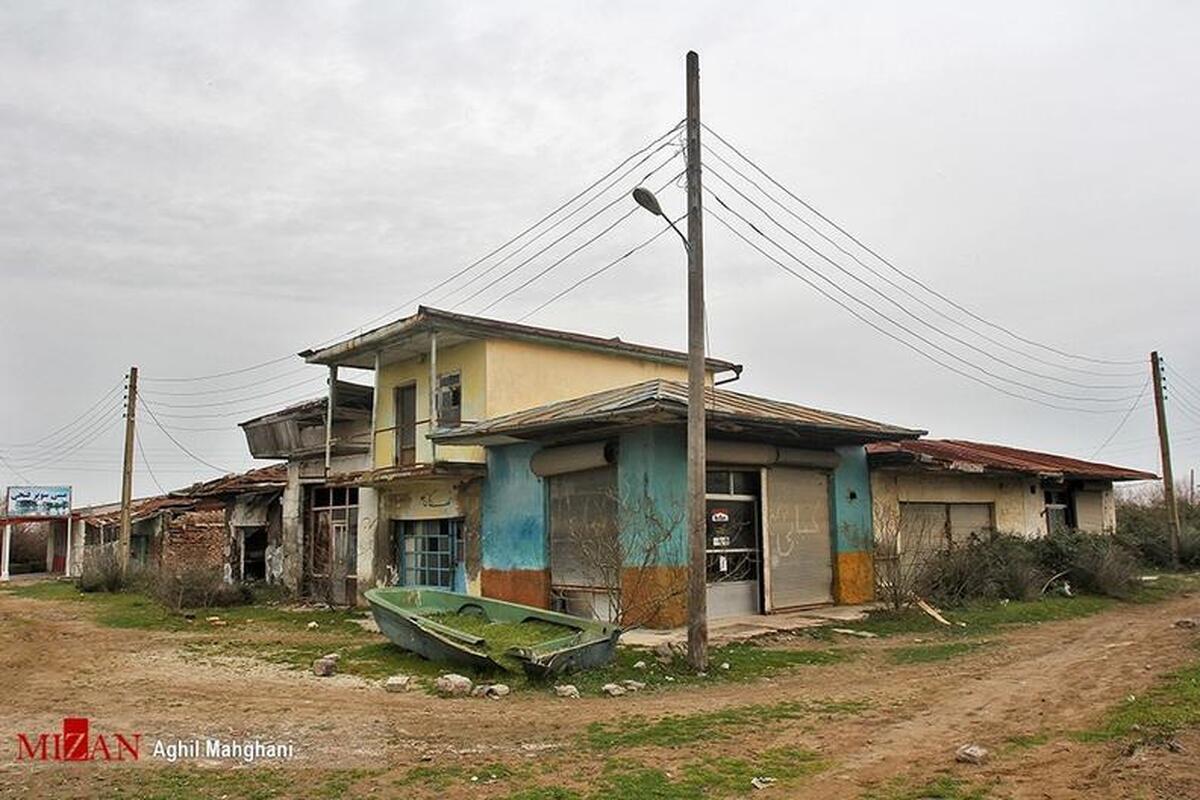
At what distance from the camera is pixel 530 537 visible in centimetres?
1681

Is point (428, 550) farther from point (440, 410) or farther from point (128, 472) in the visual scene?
point (128, 472)

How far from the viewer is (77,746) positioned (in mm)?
7574

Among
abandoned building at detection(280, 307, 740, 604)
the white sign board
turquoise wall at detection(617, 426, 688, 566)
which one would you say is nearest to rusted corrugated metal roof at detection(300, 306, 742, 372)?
abandoned building at detection(280, 307, 740, 604)

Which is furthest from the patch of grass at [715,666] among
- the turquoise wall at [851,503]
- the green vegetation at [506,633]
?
the turquoise wall at [851,503]

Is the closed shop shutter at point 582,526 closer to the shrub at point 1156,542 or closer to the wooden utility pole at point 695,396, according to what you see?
the wooden utility pole at point 695,396

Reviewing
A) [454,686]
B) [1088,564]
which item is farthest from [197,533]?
[1088,564]

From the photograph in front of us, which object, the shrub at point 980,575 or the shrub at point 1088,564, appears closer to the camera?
the shrub at point 980,575

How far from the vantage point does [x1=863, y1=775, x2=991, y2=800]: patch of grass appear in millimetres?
5816

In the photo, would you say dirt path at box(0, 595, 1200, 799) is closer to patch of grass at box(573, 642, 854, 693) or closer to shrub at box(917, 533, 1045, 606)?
patch of grass at box(573, 642, 854, 693)

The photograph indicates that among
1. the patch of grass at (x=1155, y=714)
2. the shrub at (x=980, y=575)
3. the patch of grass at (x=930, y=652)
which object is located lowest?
the patch of grass at (x=930, y=652)

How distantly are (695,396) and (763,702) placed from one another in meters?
3.62

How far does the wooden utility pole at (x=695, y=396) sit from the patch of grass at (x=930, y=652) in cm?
282

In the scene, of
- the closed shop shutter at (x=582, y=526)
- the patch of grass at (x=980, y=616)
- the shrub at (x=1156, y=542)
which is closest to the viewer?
the patch of grass at (x=980, y=616)

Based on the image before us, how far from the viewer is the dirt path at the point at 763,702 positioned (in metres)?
6.40
